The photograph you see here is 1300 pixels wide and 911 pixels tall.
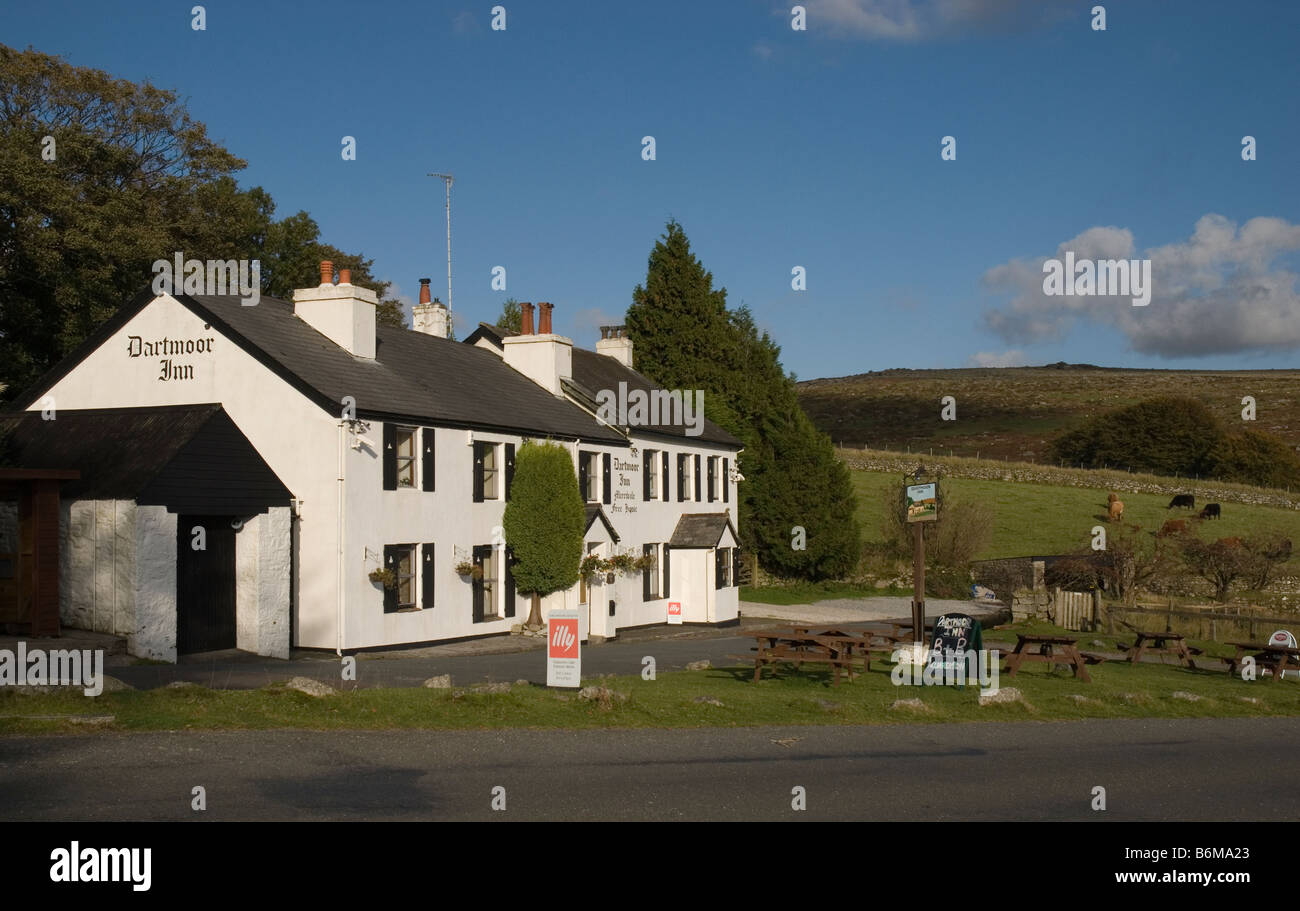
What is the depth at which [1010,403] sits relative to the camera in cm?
11731

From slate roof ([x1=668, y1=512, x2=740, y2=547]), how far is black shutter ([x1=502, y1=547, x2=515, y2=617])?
29.2 feet

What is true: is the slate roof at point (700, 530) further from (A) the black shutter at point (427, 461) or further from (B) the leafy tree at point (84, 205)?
(B) the leafy tree at point (84, 205)

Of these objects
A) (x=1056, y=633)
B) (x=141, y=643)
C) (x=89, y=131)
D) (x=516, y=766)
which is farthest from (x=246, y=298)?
(x=1056, y=633)

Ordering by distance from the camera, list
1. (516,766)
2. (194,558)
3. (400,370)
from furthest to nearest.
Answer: (400,370) → (194,558) → (516,766)

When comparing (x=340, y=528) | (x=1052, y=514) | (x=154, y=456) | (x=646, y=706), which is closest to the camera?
(x=646, y=706)

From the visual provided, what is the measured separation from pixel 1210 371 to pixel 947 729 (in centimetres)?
14590

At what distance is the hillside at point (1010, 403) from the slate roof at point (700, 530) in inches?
2038

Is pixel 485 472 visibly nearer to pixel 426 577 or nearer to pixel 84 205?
pixel 426 577

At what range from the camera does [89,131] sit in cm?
3644

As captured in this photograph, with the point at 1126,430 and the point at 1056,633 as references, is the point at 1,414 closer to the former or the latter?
the point at 1056,633

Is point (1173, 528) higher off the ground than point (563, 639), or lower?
higher
